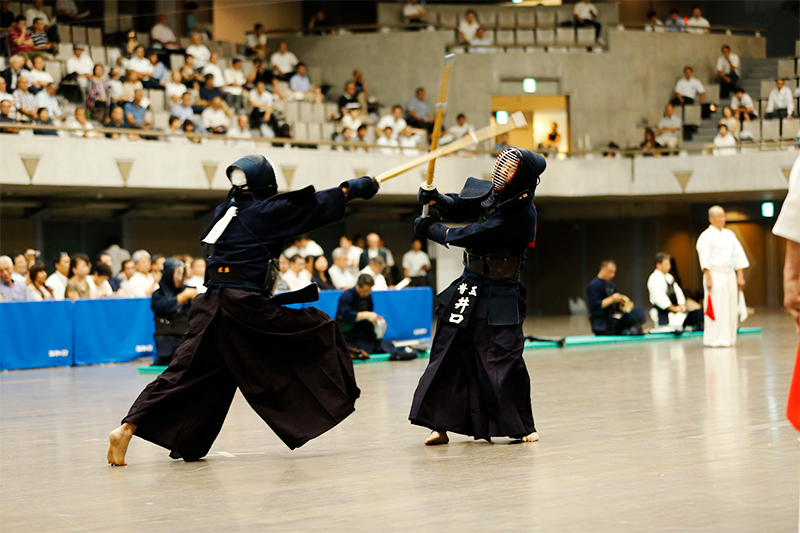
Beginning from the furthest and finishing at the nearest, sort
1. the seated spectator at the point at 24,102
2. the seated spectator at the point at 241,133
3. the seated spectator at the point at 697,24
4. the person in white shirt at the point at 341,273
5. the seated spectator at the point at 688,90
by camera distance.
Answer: the seated spectator at the point at 697,24 → the seated spectator at the point at 688,90 → the seated spectator at the point at 241,133 → the seated spectator at the point at 24,102 → the person in white shirt at the point at 341,273

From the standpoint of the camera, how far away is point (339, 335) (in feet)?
19.9

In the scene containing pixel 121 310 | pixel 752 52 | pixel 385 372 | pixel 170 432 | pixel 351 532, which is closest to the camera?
pixel 351 532

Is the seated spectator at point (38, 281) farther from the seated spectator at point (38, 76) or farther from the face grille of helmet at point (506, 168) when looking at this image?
the face grille of helmet at point (506, 168)

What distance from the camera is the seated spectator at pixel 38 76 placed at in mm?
16969

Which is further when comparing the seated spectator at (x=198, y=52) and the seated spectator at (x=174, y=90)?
the seated spectator at (x=198, y=52)

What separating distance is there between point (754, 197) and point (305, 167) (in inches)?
459

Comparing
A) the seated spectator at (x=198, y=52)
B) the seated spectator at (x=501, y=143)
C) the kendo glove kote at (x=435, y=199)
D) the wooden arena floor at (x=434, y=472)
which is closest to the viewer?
the wooden arena floor at (x=434, y=472)

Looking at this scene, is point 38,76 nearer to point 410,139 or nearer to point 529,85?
point 410,139

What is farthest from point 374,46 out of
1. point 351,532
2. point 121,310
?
point 351,532

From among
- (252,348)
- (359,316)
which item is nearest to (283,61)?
(359,316)

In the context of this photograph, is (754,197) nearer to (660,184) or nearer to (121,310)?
(660,184)

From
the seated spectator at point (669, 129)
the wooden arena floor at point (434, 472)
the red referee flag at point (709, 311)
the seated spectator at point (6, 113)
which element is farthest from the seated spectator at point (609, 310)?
the seated spectator at point (6, 113)

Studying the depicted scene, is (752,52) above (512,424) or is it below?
above

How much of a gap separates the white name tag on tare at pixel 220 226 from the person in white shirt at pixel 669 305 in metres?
11.4
